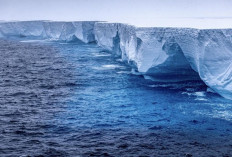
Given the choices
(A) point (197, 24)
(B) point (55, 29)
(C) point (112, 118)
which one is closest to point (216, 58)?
(A) point (197, 24)

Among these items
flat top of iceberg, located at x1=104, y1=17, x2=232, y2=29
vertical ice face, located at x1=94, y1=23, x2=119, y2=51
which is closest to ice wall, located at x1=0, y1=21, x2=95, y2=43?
vertical ice face, located at x1=94, y1=23, x2=119, y2=51

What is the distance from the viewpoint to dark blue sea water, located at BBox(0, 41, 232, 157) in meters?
5.04

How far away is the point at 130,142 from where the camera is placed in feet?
17.2

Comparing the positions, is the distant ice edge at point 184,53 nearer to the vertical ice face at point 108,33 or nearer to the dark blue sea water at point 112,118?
the dark blue sea water at point 112,118

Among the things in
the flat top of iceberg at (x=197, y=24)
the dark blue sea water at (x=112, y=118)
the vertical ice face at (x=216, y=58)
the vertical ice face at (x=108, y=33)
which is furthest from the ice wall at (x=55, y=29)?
the vertical ice face at (x=216, y=58)

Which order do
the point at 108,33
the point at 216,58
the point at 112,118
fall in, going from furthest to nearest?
the point at 108,33, the point at 216,58, the point at 112,118

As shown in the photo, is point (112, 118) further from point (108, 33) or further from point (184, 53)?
point (108, 33)

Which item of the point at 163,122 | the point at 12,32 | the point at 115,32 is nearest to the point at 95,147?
the point at 163,122

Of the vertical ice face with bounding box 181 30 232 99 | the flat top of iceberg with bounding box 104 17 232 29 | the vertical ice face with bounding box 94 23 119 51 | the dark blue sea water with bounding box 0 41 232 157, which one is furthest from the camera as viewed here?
the vertical ice face with bounding box 94 23 119 51

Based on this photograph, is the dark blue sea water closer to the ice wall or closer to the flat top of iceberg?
the flat top of iceberg

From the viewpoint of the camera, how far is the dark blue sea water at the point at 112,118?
16.5 ft

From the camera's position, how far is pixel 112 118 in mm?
6477

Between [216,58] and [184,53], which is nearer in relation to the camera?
[216,58]

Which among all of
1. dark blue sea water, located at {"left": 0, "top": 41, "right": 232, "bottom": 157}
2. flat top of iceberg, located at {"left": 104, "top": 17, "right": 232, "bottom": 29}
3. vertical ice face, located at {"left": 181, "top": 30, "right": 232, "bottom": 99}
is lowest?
dark blue sea water, located at {"left": 0, "top": 41, "right": 232, "bottom": 157}
